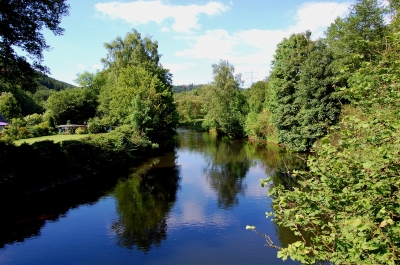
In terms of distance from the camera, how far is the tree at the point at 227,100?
54.7 m

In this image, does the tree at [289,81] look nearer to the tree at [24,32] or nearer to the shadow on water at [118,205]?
the shadow on water at [118,205]

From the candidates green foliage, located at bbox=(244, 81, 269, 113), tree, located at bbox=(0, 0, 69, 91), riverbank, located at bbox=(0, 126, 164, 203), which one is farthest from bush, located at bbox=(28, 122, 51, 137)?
green foliage, located at bbox=(244, 81, 269, 113)

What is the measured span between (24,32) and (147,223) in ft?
40.8

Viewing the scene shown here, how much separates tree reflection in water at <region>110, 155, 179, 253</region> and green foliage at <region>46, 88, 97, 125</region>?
3512 cm

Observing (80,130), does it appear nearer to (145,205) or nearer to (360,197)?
(145,205)

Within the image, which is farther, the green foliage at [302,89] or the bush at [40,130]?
the bush at [40,130]

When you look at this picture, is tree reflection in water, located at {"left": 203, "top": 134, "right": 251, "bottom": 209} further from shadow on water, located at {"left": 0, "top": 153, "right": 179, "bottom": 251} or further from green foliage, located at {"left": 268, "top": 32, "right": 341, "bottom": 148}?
green foliage, located at {"left": 268, "top": 32, "right": 341, "bottom": 148}

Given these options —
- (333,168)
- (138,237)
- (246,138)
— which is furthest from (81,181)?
(246,138)

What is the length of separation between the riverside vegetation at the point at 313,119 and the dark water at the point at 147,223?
107 inches

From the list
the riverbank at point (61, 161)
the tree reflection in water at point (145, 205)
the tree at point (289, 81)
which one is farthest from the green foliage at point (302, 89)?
the riverbank at point (61, 161)

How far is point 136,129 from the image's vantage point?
A: 35594mm

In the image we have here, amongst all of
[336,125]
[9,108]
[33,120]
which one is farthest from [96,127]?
[336,125]

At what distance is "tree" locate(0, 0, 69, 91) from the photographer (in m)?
15.3

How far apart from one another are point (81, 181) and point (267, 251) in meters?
17.2
